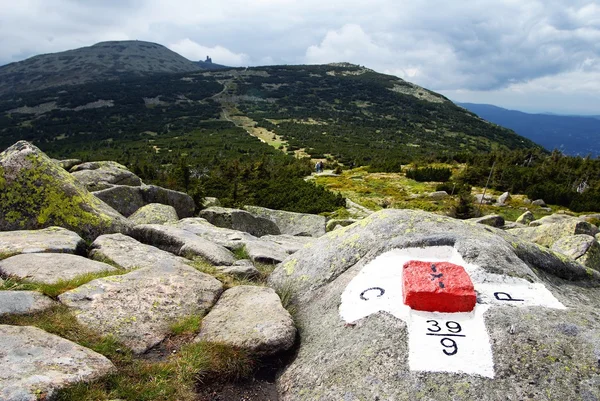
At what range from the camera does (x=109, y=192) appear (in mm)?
13922

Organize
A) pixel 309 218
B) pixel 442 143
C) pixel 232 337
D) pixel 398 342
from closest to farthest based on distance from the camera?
pixel 398 342 < pixel 232 337 < pixel 309 218 < pixel 442 143

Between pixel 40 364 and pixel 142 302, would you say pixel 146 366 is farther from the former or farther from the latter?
pixel 142 302

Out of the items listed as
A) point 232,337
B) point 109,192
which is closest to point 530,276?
point 232,337

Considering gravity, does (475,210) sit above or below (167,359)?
below

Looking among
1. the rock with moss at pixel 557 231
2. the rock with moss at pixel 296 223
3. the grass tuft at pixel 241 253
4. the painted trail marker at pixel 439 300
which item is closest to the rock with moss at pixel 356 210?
the rock with moss at pixel 296 223

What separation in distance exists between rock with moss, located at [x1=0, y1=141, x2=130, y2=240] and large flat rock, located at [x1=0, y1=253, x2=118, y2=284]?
262 cm

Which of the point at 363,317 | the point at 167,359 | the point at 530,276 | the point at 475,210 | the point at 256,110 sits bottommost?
the point at 475,210

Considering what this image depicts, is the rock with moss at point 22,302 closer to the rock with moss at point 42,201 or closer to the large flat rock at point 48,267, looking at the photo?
the large flat rock at point 48,267

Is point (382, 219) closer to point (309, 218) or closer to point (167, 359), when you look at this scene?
Result: point (167, 359)

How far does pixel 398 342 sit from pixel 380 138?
121m

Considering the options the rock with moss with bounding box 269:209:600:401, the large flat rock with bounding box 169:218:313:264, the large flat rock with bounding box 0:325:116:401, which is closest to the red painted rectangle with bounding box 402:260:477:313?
the rock with moss with bounding box 269:209:600:401

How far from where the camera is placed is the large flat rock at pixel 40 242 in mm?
6809

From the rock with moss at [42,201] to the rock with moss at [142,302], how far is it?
3.89 m

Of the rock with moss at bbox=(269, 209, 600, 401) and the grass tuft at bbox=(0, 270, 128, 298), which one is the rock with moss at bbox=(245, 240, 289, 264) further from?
the grass tuft at bbox=(0, 270, 128, 298)
